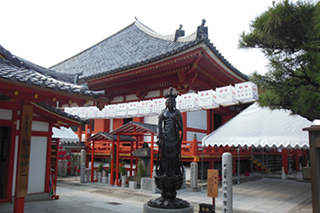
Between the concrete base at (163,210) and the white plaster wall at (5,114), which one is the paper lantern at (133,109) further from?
the concrete base at (163,210)

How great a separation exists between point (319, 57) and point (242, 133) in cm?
482

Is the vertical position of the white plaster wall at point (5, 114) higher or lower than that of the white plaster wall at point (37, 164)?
higher

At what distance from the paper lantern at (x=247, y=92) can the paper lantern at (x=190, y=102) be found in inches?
77.9

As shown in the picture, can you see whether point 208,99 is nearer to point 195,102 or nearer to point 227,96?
point 195,102

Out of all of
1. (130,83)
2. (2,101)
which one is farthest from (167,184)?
(130,83)

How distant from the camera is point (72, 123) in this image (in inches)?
362

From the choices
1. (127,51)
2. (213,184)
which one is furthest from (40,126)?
(127,51)

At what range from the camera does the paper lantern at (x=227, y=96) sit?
9.85 metres

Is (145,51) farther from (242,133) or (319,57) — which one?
(319,57)

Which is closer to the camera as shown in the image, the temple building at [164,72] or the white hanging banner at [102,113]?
the temple building at [164,72]

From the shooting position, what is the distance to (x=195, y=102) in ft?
36.0

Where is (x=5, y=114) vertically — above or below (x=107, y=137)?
above

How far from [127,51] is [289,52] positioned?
44.0ft

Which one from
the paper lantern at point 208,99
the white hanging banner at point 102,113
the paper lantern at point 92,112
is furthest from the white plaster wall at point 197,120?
the paper lantern at point 92,112
